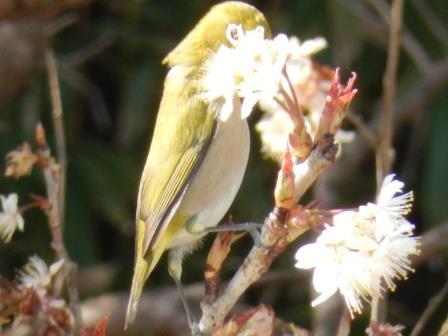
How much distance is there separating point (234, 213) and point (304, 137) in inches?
115

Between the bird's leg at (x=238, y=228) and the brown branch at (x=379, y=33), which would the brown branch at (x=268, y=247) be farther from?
the brown branch at (x=379, y=33)

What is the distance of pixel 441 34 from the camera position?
193 inches

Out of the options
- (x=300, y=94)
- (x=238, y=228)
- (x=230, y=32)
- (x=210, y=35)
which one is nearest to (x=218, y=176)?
(x=300, y=94)

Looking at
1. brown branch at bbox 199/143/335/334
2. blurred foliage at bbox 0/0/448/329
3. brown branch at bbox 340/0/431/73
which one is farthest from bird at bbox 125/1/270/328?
blurred foliage at bbox 0/0/448/329

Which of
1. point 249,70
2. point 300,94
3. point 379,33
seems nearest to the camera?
point 249,70

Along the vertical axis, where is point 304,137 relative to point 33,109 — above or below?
above

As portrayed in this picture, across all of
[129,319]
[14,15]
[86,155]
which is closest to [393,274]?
[129,319]

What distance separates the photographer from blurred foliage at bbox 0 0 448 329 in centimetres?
514

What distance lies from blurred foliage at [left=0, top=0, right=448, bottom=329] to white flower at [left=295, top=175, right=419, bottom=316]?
2567mm

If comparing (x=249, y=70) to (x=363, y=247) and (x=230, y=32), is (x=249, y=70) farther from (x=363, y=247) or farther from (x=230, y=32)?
(x=363, y=247)

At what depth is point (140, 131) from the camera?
219 inches

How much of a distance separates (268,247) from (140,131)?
3.18 metres

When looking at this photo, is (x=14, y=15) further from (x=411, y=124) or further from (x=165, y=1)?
(x=411, y=124)

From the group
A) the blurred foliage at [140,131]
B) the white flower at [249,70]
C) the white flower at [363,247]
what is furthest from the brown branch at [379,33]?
the white flower at [363,247]
